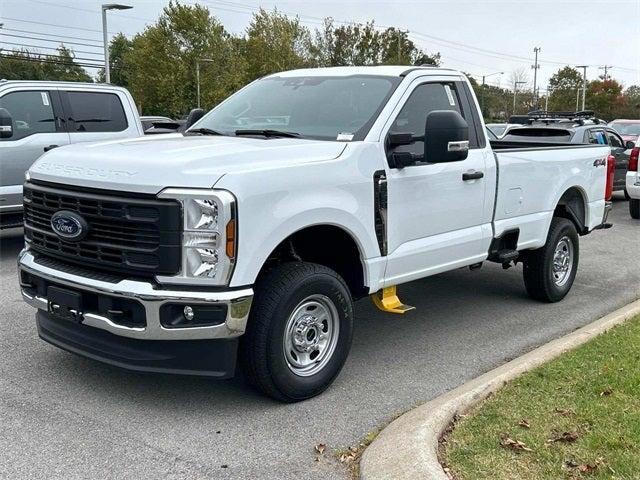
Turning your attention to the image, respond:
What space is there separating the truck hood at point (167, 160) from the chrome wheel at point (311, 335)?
0.93 m

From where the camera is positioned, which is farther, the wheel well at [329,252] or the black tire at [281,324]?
the wheel well at [329,252]

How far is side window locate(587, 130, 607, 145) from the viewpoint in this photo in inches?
531

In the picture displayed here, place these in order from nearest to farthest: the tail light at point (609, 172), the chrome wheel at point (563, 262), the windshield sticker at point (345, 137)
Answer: the windshield sticker at point (345, 137)
the chrome wheel at point (563, 262)
the tail light at point (609, 172)

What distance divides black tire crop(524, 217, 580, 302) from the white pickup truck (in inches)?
43.2

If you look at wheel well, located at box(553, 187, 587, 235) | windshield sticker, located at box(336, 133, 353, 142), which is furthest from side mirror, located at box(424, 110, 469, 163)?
wheel well, located at box(553, 187, 587, 235)

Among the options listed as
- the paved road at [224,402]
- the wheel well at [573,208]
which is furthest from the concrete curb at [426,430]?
the wheel well at [573,208]

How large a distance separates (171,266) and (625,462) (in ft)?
8.31

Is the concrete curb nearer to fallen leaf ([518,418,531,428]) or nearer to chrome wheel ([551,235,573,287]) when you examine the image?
fallen leaf ([518,418,531,428])

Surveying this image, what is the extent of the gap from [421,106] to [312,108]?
2.82 feet

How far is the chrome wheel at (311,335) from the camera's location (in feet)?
14.4

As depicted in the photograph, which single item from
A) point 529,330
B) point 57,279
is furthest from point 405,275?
point 57,279

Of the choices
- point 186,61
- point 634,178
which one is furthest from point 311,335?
point 186,61

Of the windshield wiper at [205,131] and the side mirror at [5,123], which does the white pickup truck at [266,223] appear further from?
A: the side mirror at [5,123]

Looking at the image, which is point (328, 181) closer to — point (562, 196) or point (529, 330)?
point (529, 330)
